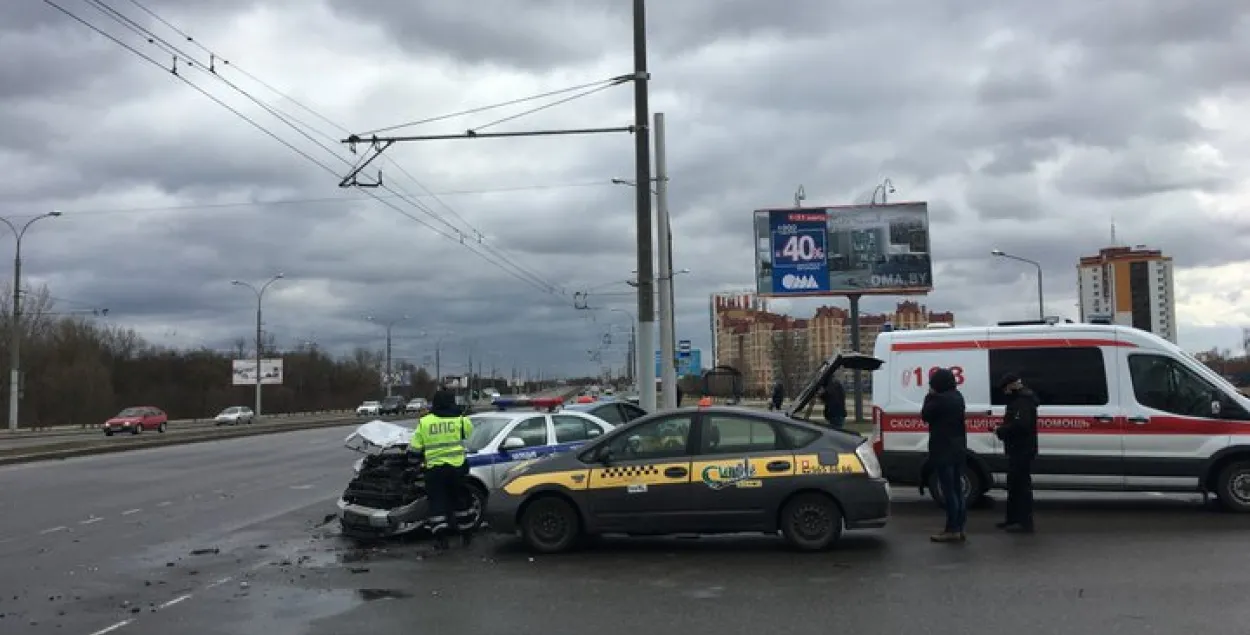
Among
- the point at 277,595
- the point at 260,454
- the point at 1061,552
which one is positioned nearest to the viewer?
the point at 277,595

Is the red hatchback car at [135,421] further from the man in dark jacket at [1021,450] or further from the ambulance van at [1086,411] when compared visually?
the man in dark jacket at [1021,450]

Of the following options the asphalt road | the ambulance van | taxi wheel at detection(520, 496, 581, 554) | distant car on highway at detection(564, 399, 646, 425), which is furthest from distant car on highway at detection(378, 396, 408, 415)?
taxi wheel at detection(520, 496, 581, 554)

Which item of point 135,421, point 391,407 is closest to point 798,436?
point 135,421

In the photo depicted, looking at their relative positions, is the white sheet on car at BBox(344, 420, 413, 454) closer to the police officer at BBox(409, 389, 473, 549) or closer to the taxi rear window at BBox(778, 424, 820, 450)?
the police officer at BBox(409, 389, 473, 549)

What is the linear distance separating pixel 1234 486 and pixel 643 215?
962 cm

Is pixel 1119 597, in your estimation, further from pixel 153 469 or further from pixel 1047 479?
pixel 153 469

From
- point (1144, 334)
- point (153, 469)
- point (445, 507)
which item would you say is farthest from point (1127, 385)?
point (153, 469)

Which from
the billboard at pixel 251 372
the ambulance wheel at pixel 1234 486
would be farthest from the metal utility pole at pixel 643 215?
the billboard at pixel 251 372

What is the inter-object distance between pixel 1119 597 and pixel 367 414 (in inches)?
3145

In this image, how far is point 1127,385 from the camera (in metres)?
12.2

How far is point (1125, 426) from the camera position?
12.2 meters

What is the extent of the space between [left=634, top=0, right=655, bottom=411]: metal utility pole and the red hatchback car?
41.7m

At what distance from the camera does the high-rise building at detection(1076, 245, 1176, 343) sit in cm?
6738

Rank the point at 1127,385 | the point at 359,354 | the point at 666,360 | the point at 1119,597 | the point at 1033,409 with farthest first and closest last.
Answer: the point at 359,354
the point at 666,360
the point at 1127,385
the point at 1033,409
the point at 1119,597
